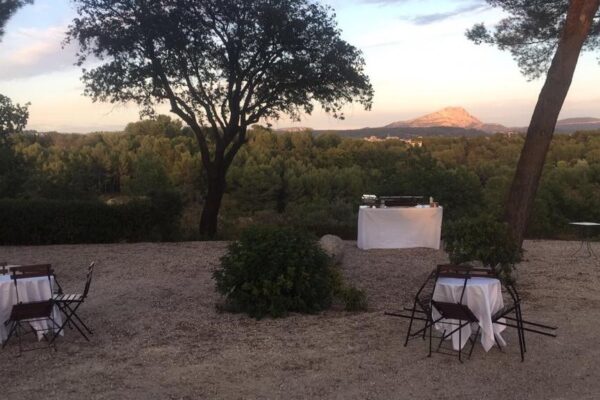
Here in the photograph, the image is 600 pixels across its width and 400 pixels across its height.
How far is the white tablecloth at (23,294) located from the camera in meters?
5.58

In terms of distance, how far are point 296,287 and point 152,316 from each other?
1.60m

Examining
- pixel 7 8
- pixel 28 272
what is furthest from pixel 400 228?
pixel 7 8

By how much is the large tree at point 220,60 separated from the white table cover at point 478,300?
9.66 metres

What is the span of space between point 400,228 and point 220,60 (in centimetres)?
607

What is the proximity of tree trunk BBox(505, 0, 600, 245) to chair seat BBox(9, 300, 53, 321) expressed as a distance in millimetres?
6348

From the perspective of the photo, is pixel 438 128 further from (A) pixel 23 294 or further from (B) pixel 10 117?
(A) pixel 23 294

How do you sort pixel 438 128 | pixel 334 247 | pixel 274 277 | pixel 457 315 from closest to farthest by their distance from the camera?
pixel 457 315 → pixel 274 277 → pixel 334 247 → pixel 438 128

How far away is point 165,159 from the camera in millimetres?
34156

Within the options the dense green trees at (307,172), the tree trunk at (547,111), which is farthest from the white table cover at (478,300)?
the dense green trees at (307,172)

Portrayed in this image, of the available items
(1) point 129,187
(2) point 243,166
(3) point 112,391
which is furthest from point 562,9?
(2) point 243,166

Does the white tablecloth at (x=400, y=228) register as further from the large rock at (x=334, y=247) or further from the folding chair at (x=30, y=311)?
the folding chair at (x=30, y=311)

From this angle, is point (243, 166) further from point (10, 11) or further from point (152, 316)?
point (152, 316)

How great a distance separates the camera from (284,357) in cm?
511

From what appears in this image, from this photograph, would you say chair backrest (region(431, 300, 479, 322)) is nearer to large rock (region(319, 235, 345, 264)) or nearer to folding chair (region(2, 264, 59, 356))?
folding chair (region(2, 264, 59, 356))
